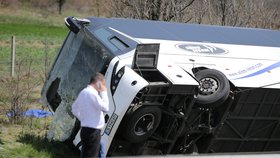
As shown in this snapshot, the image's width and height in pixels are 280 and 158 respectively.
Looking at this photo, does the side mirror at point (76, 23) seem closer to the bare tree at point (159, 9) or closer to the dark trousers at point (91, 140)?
the dark trousers at point (91, 140)

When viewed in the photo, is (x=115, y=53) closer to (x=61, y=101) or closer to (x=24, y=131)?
(x=61, y=101)

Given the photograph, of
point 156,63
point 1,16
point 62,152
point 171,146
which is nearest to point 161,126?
point 171,146

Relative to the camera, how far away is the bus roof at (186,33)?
9016 mm

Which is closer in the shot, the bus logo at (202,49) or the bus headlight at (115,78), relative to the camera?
the bus headlight at (115,78)

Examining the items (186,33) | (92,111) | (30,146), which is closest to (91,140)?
(92,111)

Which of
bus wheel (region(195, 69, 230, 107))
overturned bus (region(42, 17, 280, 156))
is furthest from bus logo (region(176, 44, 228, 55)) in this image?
bus wheel (region(195, 69, 230, 107))

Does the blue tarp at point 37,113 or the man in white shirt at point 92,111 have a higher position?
the man in white shirt at point 92,111

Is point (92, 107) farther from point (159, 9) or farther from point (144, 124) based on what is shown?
point (159, 9)

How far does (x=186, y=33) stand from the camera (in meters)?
9.41

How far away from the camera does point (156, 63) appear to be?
26.1 feet

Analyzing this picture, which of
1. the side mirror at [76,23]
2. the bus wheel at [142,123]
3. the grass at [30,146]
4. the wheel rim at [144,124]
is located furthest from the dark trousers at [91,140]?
the side mirror at [76,23]

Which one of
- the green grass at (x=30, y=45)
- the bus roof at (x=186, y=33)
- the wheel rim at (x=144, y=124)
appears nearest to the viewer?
the wheel rim at (x=144, y=124)

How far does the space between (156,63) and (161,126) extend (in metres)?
1.01

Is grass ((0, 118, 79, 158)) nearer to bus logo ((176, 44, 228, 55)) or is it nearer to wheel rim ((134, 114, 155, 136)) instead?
wheel rim ((134, 114, 155, 136))
